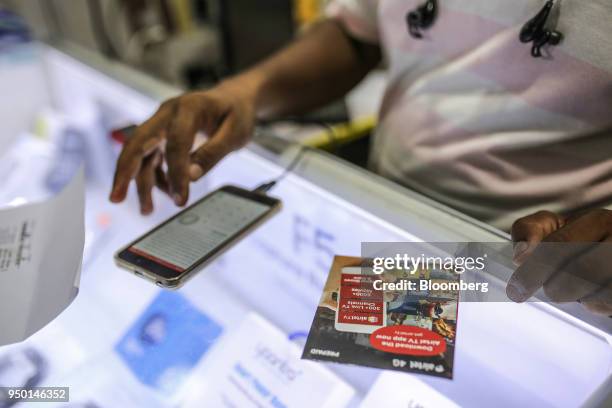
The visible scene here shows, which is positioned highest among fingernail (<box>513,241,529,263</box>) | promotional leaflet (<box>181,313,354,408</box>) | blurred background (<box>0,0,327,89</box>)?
fingernail (<box>513,241,529,263</box>)

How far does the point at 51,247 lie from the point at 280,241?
0.80ft

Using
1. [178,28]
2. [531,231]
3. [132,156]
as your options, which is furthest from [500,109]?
[178,28]

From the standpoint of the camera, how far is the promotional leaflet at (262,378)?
45 centimetres

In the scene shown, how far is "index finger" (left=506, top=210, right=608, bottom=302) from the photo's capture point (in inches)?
15.1

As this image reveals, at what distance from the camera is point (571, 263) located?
0.38 m

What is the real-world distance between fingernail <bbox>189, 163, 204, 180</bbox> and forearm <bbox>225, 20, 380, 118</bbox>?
0.74 ft

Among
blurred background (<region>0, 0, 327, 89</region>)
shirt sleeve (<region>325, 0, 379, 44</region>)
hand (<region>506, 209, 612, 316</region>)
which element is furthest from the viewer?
blurred background (<region>0, 0, 327, 89</region>)

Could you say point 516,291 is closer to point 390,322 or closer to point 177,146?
point 390,322

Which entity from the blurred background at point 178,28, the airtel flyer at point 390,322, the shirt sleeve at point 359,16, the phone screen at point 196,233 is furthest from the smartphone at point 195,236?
the blurred background at point 178,28

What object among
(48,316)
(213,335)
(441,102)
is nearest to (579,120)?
(441,102)

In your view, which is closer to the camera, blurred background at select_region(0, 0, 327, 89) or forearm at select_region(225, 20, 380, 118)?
forearm at select_region(225, 20, 380, 118)

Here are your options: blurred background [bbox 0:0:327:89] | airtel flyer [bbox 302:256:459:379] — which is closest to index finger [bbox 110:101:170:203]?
airtel flyer [bbox 302:256:459:379]

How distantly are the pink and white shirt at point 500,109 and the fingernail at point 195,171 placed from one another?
26cm

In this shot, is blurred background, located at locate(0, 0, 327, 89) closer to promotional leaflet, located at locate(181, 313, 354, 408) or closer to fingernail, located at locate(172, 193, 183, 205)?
fingernail, located at locate(172, 193, 183, 205)
